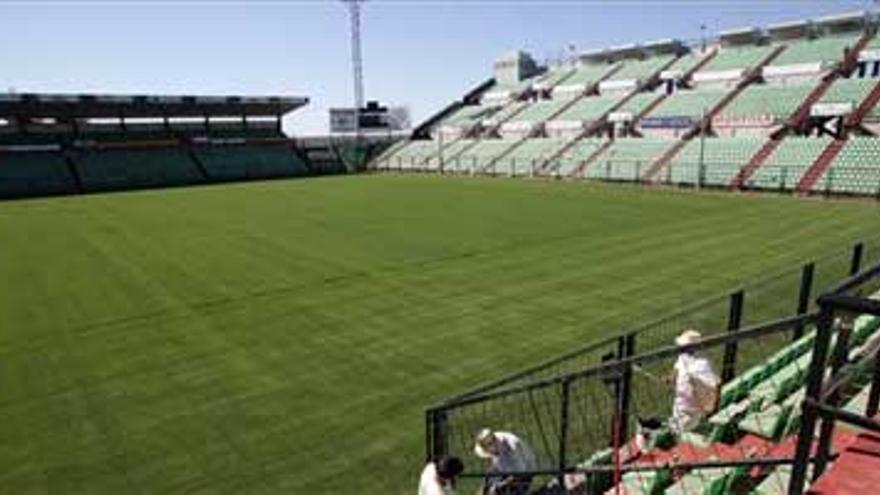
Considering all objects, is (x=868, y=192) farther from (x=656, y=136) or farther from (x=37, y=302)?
(x=37, y=302)

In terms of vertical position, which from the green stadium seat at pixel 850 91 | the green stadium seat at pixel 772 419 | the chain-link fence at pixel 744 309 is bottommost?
the chain-link fence at pixel 744 309

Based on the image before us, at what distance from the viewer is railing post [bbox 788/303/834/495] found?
2.81m

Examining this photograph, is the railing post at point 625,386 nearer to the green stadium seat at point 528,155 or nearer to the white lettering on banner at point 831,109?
the white lettering on banner at point 831,109

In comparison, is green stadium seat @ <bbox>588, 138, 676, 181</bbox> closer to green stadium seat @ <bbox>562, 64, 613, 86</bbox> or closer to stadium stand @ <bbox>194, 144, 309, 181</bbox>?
green stadium seat @ <bbox>562, 64, 613, 86</bbox>

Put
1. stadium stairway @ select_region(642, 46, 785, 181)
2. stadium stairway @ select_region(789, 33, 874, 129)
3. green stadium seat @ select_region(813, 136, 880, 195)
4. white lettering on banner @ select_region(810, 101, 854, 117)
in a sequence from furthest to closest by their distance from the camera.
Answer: stadium stairway @ select_region(642, 46, 785, 181), stadium stairway @ select_region(789, 33, 874, 129), white lettering on banner @ select_region(810, 101, 854, 117), green stadium seat @ select_region(813, 136, 880, 195)

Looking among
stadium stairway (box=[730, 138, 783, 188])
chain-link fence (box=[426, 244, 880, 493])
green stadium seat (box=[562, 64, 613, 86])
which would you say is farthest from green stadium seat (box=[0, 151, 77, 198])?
chain-link fence (box=[426, 244, 880, 493])

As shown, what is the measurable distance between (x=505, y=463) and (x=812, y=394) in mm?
4003

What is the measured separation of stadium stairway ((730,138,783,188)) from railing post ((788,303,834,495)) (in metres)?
37.9

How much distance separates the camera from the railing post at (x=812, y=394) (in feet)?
9.21

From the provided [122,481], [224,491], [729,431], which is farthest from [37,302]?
[729,431]

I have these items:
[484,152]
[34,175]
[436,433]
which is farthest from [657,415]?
[34,175]

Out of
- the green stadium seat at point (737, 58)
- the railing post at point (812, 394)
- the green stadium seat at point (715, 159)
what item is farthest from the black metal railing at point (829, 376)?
the green stadium seat at point (737, 58)

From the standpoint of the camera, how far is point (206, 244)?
23.3 metres

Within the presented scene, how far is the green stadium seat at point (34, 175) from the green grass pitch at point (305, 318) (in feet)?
81.7
